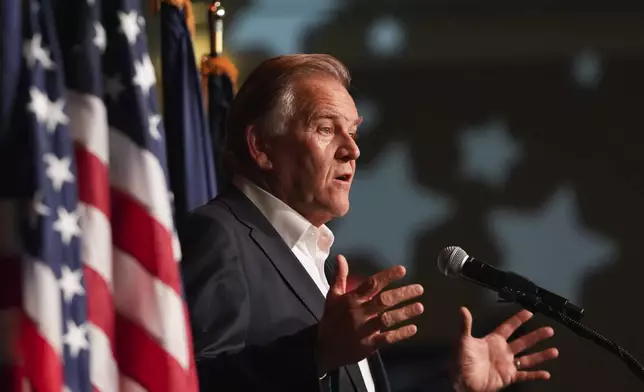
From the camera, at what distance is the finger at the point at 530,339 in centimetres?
193

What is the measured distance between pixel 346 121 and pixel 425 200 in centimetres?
278

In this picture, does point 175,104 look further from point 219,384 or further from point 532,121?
point 532,121

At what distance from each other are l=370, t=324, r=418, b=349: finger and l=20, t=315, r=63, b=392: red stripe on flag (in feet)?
1.61

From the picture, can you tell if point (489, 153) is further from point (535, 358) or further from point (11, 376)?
point (11, 376)

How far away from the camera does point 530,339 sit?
6.43ft

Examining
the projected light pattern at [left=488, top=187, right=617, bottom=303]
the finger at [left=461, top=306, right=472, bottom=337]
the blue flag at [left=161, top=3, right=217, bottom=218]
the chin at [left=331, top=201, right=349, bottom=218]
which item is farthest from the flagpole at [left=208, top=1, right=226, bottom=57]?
the projected light pattern at [left=488, top=187, right=617, bottom=303]

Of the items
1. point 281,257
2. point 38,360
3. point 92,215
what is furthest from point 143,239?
point 281,257

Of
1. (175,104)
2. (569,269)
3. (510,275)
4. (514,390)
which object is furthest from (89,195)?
(569,269)

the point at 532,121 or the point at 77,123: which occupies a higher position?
the point at 532,121

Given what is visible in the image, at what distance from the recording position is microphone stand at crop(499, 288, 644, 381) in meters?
1.54

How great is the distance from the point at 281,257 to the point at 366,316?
0.37 meters

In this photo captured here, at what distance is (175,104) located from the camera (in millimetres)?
2934

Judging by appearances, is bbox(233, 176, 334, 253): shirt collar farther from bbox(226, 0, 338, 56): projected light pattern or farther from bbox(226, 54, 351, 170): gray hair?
bbox(226, 0, 338, 56): projected light pattern

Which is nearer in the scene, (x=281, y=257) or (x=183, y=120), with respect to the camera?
(x=281, y=257)
